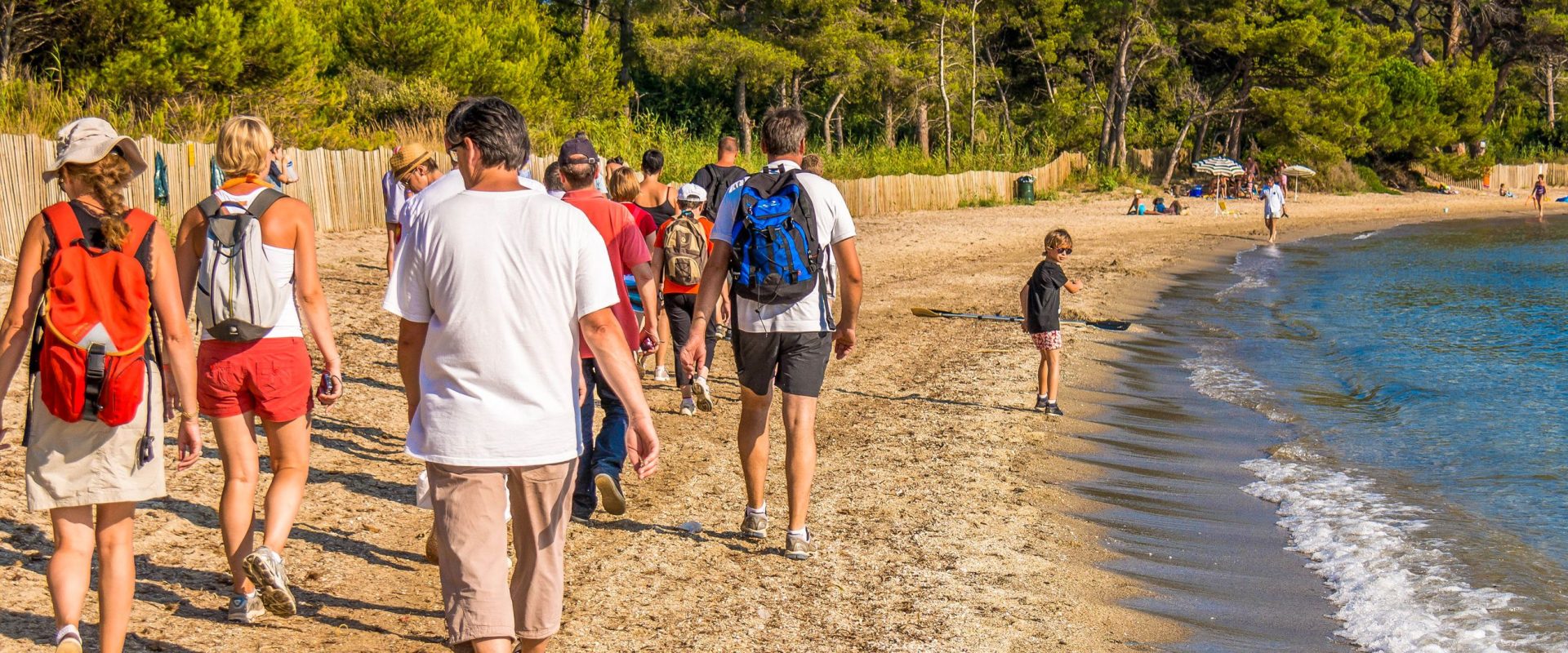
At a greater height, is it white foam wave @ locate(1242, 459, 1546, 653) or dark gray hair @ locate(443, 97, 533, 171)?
dark gray hair @ locate(443, 97, 533, 171)

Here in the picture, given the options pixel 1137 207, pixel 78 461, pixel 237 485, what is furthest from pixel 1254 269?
pixel 78 461

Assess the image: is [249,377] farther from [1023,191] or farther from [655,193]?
[1023,191]

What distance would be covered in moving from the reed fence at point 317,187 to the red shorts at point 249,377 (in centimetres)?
469

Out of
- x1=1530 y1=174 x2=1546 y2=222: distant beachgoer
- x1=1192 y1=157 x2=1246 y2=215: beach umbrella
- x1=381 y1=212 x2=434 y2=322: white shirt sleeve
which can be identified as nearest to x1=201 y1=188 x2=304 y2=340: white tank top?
x1=381 y1=212 x2=434 y2=322: white shirt sleeve

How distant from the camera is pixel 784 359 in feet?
17.6

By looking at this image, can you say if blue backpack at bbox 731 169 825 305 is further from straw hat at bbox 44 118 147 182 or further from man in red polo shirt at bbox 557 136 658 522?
straw hat at bbox 44 118 147 182

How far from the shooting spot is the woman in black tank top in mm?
8015

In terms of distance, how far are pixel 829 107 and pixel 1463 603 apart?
34974mm

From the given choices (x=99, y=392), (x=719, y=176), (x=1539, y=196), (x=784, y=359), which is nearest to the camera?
(x=99, y=392)

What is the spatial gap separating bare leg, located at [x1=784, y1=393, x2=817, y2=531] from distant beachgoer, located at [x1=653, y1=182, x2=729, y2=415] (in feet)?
6.49

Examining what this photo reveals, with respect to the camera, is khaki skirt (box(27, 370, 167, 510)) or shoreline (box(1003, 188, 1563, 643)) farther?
shoreline (box(1003, 188, 1563, 643))

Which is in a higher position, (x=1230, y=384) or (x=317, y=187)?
(x=317, y=187)

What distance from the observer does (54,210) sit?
3732 millimetres

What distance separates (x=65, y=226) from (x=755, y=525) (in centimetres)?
307
